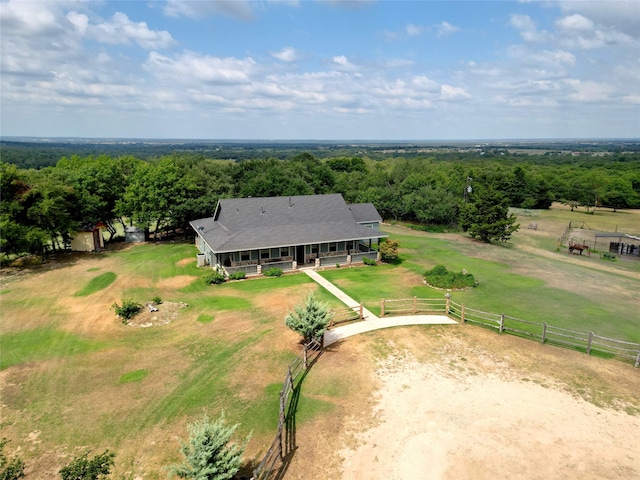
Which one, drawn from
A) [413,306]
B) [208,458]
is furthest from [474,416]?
[413,306]

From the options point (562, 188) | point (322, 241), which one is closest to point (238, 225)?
point (322, 241)

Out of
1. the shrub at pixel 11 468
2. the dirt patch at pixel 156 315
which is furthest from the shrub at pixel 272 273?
the shrub at pixel 11 468

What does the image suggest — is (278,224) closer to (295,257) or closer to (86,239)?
(295,257)

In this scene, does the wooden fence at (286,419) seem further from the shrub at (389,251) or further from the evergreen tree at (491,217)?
the evergreen tree at (491,217)

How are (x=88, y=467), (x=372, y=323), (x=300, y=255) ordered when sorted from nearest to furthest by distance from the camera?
(x=88, y=467), (x=372, y=323), (x=300, y=255)

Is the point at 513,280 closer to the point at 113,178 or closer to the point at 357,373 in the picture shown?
the point at 357,373

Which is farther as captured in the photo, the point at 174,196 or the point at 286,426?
the point at 174,196

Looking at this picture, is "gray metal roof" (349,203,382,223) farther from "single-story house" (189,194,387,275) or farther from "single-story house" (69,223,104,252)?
"single-story house" (69,223,104,252)
